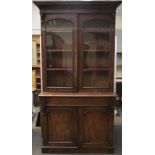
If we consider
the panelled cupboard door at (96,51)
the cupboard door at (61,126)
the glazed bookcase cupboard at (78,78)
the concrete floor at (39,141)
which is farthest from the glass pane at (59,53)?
the concrete floor at (39,141)

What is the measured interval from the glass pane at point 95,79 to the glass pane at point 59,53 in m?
0.23

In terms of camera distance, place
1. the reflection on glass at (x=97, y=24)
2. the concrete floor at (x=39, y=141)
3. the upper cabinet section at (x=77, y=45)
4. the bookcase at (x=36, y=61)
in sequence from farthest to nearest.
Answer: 1. the bookcase at (x=36, y=61)
2. the concrete floor at (x=39, y=141)
3. the reflection on glass at (x=97, y=24)
4. the upper cabinet section at (x=77, y=45)

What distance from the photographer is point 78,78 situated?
326 cm

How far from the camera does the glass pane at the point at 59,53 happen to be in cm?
330

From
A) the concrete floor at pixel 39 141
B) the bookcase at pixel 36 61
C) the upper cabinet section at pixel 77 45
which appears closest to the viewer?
the upper cabinet section at pixel 77 45

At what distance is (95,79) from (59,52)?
2.25 feet

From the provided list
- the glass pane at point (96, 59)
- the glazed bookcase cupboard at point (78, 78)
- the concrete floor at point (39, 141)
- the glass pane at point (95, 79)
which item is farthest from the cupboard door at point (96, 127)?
the glass pane at point (96, 59)

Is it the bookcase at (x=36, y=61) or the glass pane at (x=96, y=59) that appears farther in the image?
the bookcase at (x=36, y=61)

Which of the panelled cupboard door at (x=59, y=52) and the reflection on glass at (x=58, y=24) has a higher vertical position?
the reflection on glass at (x=58, y=24)

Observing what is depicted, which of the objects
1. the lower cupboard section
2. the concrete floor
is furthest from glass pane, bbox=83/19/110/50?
the concrete floor

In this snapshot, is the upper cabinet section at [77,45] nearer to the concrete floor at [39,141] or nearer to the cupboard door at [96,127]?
the cupboard door at [96,127]

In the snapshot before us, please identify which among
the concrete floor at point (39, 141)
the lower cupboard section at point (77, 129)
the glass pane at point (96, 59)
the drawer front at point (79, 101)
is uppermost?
the glass pane at point (96, 59)

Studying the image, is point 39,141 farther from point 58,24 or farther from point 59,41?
point 58,24
